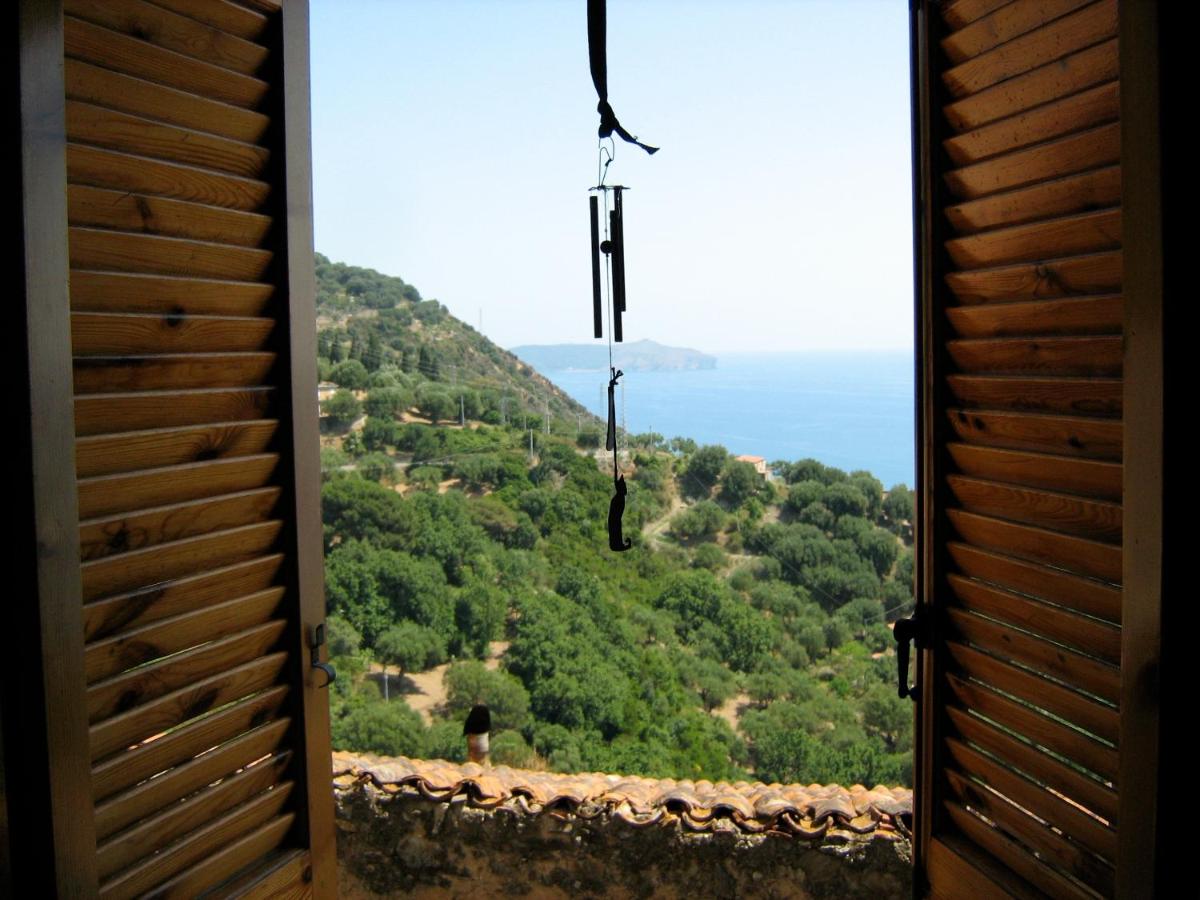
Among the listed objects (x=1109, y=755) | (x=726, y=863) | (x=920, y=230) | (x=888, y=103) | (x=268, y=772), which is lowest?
(x=726, y=863)

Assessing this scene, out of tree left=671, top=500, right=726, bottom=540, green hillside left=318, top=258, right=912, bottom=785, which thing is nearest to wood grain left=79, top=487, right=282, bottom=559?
green hillside left=318, top=258, right=912, bottom=785

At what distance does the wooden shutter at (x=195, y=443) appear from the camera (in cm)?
98

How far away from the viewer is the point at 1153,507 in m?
0.77

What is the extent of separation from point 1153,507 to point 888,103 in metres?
23.6

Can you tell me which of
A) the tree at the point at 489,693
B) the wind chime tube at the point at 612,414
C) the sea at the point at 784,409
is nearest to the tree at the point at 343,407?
the sea at the point at 784,409

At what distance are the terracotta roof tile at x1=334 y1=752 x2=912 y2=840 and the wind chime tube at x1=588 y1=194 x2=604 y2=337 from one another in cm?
104

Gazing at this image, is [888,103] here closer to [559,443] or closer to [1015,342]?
[559,443]

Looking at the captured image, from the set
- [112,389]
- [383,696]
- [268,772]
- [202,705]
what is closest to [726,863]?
[268,772]

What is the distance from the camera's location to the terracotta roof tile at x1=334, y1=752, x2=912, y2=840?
1843 mm

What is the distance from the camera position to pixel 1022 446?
1043 mm

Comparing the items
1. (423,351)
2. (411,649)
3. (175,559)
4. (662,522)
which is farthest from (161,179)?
(423,351)

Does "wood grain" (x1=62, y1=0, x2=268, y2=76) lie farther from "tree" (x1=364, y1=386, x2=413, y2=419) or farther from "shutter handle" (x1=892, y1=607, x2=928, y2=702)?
Answer: "tree" (x1=364, y1=386, x2=413, y2=419)

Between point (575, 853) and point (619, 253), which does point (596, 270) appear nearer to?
point (619, 253)

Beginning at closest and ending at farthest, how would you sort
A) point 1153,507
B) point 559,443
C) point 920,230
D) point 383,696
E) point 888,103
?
point 1153,507 → point 920,230 → point 383,696 → point 559,443 → point 888,103
